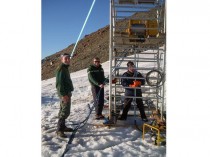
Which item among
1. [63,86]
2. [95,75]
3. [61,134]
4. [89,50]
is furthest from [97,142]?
[89,50]

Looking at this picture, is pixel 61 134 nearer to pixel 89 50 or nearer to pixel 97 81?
pixel 97 81

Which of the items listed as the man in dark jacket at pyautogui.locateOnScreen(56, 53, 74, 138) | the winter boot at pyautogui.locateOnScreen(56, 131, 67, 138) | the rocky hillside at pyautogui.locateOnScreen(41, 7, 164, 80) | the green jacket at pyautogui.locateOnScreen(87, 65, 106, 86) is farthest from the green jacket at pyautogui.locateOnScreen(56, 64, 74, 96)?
the rocky hillside at pyautogui.locateOnScreen(41, 7, 164, 80)

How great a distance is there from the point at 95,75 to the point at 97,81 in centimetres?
10

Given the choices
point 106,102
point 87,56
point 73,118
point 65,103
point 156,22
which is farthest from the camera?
point 87,56

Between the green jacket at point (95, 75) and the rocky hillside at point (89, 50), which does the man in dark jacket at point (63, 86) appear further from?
the rocky hillside at point (89, 50)

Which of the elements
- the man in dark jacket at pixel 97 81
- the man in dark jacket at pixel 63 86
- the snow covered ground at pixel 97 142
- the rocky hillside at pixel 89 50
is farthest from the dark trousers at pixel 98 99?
the rocky hillside at pixel 89 50

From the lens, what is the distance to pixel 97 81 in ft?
12.9
